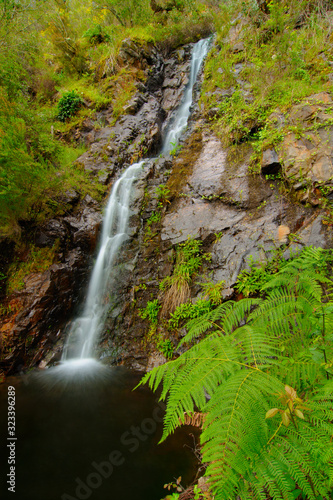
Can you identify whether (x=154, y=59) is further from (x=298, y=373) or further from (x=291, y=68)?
(x=298, y=373)

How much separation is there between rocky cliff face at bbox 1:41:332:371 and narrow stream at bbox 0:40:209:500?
2.07 feet

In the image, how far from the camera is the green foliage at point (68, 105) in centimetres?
998

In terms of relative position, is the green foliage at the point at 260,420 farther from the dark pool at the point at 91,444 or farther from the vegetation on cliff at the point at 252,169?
Result: the dark pool at the point at 91,444

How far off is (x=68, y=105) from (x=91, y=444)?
11676 mm

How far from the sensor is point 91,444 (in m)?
3.20

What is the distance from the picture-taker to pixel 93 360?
5.21 m

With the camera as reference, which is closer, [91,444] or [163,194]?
[91,444]

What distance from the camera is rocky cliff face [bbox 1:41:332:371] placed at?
14.3ft

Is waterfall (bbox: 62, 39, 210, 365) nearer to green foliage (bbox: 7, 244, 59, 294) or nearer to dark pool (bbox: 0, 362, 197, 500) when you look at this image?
dark pool (bbox: 0, 362, 197, 500)

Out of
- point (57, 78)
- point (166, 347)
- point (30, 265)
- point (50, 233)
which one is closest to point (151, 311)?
point (166, 347)

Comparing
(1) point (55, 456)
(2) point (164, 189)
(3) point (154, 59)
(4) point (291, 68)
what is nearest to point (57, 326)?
(1) point (55, 456)

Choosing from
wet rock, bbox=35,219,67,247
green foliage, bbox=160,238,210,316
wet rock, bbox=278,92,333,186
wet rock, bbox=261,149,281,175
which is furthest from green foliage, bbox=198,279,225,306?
wet rock, bbox=35,219,67,247

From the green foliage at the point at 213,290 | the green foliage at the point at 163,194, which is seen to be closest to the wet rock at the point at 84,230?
the green foliage at the point at 163,194

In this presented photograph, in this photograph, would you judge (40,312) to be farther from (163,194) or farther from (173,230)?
(163,194)
